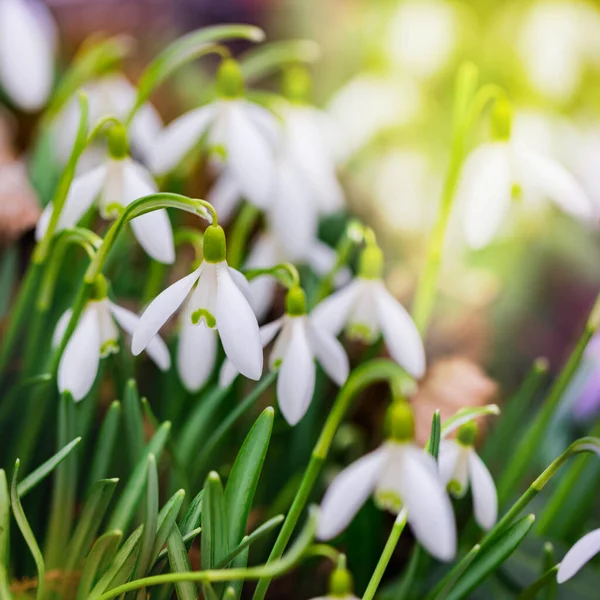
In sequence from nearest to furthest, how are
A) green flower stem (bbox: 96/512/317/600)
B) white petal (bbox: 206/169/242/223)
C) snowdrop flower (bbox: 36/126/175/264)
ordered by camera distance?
1. green flower stem (bbox: 96/512/317/600)
2. snowdrop flower (bbox: 36/126/175/264)
3. white petal (bbox: 206/169/242/223)

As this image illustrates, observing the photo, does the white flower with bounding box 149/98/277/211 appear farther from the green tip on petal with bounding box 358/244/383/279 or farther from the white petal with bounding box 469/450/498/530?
the white petal with bounding box 469/450/498/530

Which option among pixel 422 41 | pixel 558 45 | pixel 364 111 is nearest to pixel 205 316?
pixel 364 111

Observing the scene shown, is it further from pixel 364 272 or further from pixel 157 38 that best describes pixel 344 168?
pixel 364 272

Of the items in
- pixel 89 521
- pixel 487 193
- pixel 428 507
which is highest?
pixel 487 193

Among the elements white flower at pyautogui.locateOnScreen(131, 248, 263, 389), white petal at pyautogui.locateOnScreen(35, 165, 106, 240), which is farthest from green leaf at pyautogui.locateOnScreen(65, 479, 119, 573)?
white petal at pyautogui.locateOnScreen(35, 165, 106, 240)

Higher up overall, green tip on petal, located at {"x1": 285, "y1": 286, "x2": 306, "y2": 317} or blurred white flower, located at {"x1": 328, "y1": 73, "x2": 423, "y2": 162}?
green tip on petal, located at {"x1": 285, "y1": 286, "x2": 306, "y2": 317}

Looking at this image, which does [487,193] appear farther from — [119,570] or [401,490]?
[119,570]
